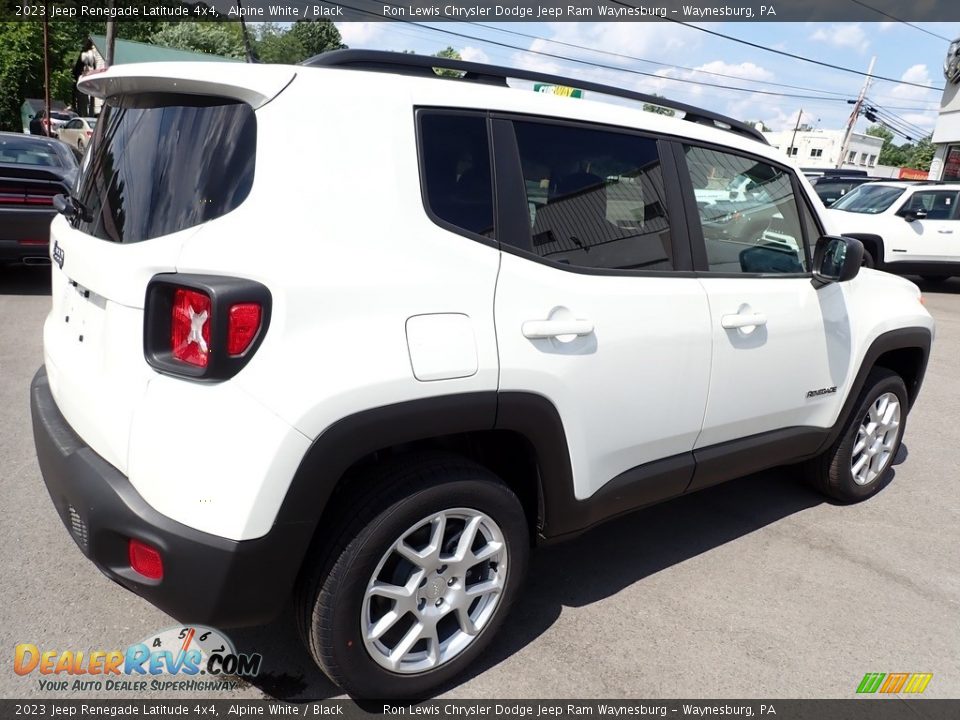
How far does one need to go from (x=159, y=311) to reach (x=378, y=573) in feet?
3.19

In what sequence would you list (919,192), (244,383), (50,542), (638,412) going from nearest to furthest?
(244,383) < (638,412) < (50,542) < (919,192)

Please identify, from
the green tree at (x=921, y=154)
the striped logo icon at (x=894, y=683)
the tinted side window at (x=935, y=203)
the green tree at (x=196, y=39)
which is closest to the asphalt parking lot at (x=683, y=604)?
the striped logo icon at (x=894, y=683)

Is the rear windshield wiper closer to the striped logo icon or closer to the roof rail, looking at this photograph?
the roof rail

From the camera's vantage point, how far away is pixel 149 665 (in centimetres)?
247

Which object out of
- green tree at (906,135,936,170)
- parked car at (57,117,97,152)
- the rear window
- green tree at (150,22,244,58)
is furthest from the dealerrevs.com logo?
green tree at (906,135,936,170)

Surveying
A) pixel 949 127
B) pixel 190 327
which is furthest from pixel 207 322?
pixel 949 127

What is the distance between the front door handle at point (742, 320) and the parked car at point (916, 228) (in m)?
10.4

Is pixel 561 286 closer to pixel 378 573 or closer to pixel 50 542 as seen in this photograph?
pixel 378 573

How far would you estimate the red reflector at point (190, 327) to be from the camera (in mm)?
1824

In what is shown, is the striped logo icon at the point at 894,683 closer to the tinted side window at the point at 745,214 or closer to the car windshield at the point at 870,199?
the tinted side window at the point at 745,214

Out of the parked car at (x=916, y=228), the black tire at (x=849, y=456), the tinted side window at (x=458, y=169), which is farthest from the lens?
the parked car at (x=916, y=228)

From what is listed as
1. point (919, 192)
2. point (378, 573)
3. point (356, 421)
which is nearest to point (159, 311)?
point (356, 421)

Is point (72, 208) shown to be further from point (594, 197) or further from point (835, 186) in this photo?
point (835, 186)

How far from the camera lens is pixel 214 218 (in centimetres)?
192
